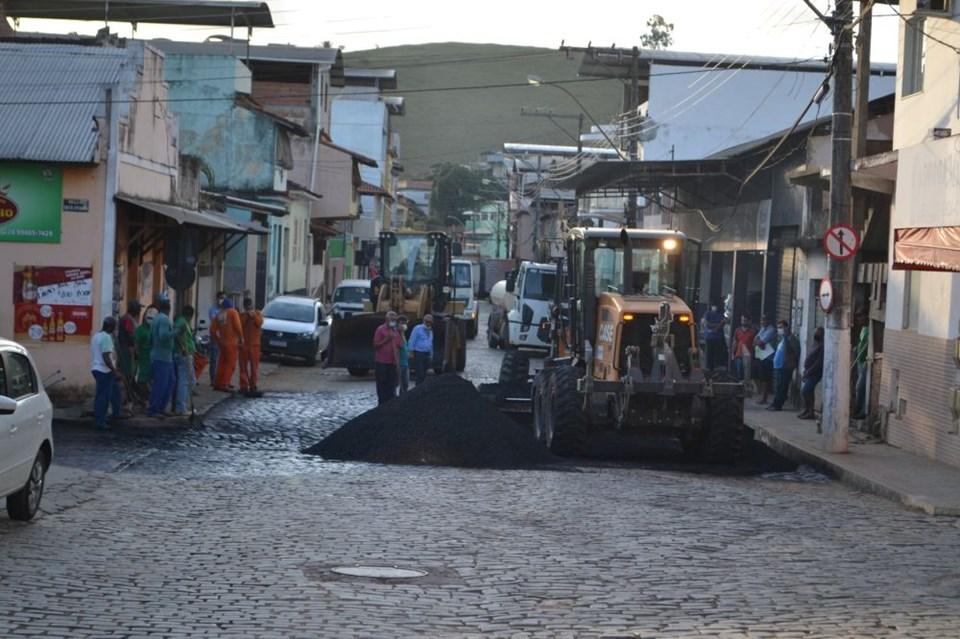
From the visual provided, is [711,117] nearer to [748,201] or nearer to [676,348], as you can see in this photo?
[748,201]

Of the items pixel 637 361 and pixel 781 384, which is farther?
pixel 781 384

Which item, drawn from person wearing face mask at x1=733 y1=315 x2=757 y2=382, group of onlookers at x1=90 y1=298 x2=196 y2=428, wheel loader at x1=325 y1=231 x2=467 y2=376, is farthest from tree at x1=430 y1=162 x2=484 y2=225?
group of onlookers at x1=90 y1=298 x2=196 y2=428

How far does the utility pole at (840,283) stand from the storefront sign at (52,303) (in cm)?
1191

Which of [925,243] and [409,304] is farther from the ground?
[925,243]

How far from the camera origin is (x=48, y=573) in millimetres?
10297

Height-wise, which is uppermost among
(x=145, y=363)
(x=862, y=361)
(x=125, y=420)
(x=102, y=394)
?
(x=862, y=361)

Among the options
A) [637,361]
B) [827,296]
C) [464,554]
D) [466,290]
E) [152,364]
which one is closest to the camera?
[464,554]

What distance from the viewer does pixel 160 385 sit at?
2208cm

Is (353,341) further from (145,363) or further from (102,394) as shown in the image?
(102,394)

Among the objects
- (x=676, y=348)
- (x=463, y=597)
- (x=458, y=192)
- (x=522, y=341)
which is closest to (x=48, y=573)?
(x=463, y=597)

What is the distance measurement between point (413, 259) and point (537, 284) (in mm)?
5616

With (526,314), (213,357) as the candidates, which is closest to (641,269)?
(213,357)

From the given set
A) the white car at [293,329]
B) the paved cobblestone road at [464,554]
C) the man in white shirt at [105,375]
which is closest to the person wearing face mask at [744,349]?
the white car at [293,329]

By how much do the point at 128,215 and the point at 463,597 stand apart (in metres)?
17.6
